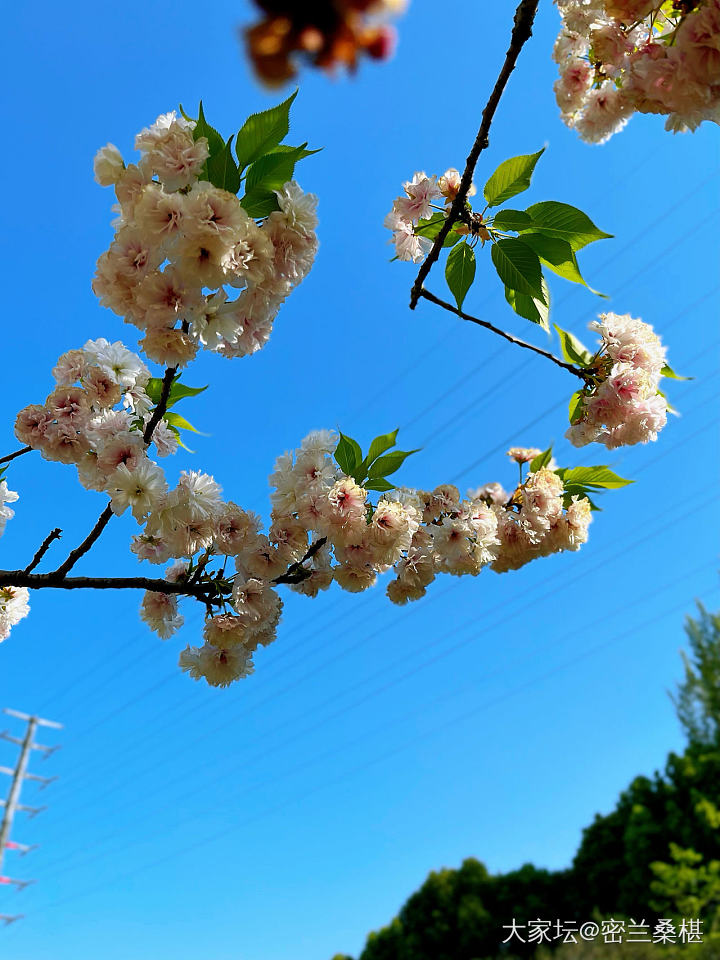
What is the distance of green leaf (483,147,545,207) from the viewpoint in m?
1.45

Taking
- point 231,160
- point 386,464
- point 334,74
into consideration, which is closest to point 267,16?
point 334,74

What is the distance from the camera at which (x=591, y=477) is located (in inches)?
75.4

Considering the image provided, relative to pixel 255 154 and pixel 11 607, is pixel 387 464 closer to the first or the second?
pixel 255 154

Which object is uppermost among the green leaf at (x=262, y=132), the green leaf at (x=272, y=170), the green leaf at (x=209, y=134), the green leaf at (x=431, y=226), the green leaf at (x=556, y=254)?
the green leaf at (x=431, y=226)

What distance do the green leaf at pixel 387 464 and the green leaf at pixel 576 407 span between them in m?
0.52

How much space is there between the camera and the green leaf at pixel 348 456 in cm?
167

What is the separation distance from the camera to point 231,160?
124 cm

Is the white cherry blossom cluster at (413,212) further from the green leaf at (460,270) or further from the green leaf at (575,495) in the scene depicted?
the green leaf at (575,495)

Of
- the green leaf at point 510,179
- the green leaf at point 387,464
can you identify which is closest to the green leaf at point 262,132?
the green leaf at point 510,179

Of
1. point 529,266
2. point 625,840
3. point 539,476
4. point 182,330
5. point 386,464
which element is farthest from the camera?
point 625,840

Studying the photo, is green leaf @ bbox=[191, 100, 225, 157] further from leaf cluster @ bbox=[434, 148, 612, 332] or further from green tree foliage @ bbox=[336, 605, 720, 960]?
green tree foliage @ bbox=[336, 605, 720, 960]

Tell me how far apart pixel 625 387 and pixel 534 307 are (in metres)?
0.40

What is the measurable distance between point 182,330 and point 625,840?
14959 mm

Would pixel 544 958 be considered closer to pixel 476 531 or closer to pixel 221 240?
pixel 476 531
